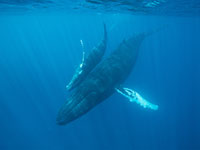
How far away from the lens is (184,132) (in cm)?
2397

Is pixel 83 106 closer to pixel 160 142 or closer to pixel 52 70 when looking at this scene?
pixel 160 142

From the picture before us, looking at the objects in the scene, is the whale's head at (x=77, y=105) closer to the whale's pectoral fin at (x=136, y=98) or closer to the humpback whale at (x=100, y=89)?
the humpback whale at (x=100, y=89)

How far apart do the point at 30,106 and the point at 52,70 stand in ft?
30.4

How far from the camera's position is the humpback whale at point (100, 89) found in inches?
356

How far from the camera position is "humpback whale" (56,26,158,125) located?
9.05 m

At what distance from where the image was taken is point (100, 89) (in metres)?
10.3

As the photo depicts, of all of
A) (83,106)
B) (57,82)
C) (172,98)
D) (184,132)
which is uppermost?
(83,106)

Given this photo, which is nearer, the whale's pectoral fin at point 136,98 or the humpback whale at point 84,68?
the humpback whale at point 84,68

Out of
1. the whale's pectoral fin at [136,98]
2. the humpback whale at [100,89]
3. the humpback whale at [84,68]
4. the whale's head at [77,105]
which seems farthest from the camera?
the whale's pectoral fin at [136,98]

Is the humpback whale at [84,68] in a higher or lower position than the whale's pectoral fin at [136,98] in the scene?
higher

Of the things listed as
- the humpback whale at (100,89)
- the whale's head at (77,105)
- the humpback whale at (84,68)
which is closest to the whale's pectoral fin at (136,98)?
the humpback whale at (100,89)

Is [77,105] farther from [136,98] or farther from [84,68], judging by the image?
[136,98]

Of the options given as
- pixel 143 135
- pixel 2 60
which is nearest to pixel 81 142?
pixel 143 135

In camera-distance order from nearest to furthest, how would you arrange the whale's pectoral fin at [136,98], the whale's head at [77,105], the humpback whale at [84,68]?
the whale's head at [77,105] → the humpback whale at [84,68] → the whale's pectoral fin at [136,98]
